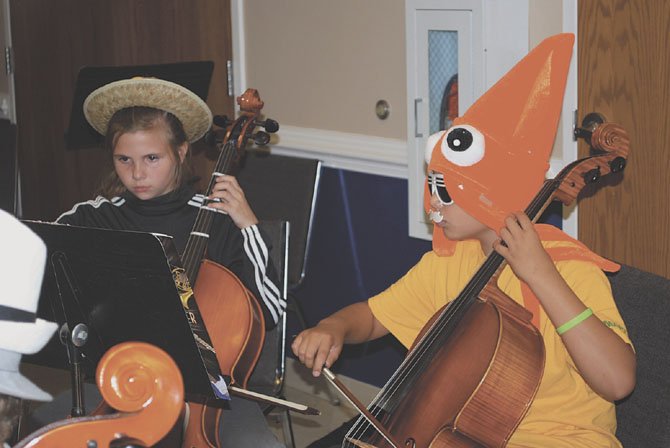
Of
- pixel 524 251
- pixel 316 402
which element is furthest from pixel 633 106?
pixel 316 402

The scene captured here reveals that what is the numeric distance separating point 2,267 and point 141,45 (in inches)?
117

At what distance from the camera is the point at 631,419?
184 centimetres

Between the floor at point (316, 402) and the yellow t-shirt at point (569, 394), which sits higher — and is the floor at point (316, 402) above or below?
below

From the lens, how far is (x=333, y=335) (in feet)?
6.42

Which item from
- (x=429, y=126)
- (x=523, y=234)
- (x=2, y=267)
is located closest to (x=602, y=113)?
(x=429, y=126)

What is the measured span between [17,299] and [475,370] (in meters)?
0.90

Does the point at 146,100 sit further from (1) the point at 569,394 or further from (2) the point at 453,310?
(1) the point at 569,394

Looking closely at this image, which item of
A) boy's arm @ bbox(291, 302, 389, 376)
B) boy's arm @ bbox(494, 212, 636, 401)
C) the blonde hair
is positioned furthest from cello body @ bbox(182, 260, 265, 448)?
boy's arm @ bbox(494, 212, 636, 401)

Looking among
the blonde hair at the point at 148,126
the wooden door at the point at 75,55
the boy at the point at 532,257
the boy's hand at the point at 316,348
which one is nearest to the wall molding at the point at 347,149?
the wooden door at the point at 75,55

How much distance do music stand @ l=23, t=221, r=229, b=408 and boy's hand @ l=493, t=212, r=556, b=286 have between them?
0.53 m

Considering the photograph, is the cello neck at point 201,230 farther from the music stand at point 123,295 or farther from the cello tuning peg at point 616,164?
the cello tuning peg at point 616,164

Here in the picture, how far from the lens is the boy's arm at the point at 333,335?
1.92m

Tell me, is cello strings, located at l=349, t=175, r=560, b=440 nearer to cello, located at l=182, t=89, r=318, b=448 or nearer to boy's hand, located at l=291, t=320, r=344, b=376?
boy's hand, located at l=291, t=320, r=344, b=376

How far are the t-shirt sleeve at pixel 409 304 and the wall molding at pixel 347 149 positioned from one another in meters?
1.00
